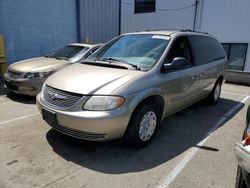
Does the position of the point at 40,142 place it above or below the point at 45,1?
below

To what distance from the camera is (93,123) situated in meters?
2.83

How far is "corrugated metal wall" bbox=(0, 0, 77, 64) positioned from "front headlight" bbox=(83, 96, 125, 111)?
7.48 meters

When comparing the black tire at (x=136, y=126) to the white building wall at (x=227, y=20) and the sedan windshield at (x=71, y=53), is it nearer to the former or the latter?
the sedan windshield at (x=71, y=53)

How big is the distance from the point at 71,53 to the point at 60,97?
3976mm

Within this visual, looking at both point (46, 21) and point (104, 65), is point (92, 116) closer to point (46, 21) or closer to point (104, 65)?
point (104, 65)

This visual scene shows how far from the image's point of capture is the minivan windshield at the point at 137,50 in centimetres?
367

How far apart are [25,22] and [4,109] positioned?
5.50m

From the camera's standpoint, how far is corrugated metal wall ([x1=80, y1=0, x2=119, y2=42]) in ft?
38.4

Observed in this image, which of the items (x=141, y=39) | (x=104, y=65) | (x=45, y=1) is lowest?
(x=104, y=65)

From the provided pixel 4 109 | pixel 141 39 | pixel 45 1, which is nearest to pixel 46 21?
pixel 45 1

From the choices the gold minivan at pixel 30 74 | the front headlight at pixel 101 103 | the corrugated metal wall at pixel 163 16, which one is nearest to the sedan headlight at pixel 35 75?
the gold minivan at pixel 30 74

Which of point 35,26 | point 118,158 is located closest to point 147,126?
point 118,158

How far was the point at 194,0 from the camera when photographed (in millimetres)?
13805

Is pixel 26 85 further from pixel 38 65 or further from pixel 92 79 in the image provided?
pixel 92 79
